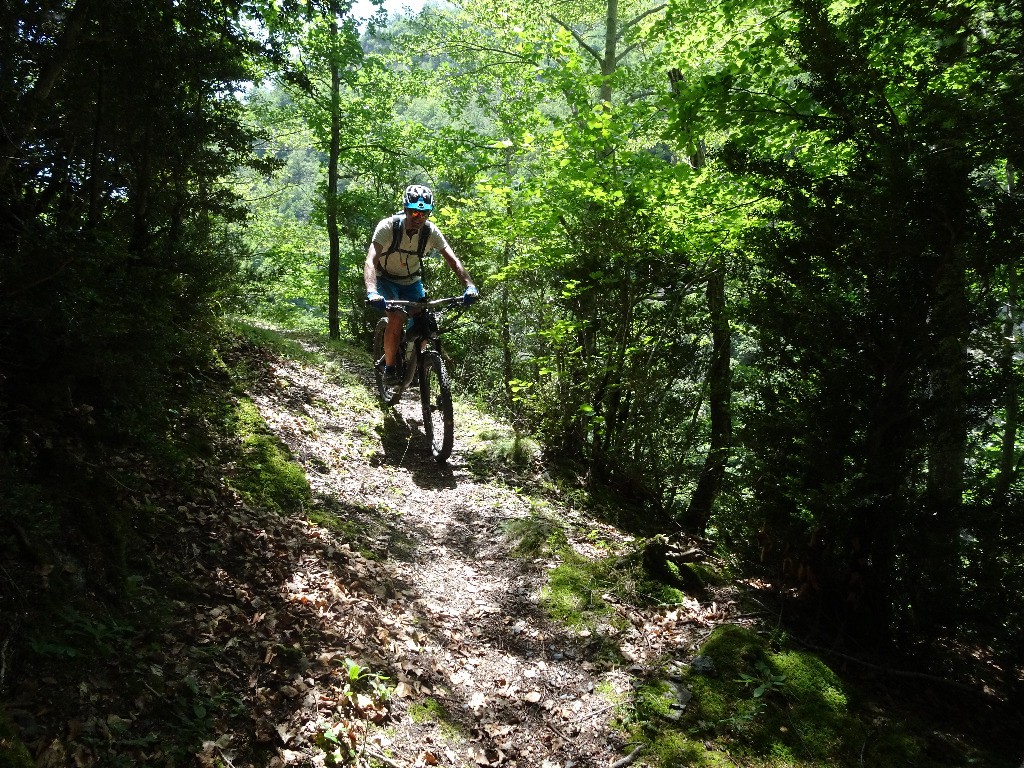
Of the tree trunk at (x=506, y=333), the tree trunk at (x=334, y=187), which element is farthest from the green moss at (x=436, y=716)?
the tree trunk at (x=334, y=187)

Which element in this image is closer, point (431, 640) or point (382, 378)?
point (431, 640)

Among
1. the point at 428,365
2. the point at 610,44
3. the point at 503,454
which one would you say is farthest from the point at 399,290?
the point at 610,44

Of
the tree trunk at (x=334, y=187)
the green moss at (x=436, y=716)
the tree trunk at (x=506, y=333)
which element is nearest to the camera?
the green moss at (x=436, y=716)

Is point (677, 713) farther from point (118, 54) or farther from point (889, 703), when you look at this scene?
point (118, 54)

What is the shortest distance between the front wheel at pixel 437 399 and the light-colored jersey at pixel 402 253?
1.09 m

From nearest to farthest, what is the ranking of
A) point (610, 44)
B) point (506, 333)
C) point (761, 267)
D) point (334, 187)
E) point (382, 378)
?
point (761, 267) < point (382, 378) < point (506, 333) < point (610, 44) < point (334, 187)

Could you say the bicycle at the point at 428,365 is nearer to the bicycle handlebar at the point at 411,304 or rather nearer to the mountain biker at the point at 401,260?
the bicycle handlebar at the point at 411,304

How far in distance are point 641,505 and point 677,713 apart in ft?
12.9

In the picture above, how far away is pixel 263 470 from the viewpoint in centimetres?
503

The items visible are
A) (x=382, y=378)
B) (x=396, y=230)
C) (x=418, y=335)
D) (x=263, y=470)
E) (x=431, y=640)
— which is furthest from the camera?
(x=382, y=378)

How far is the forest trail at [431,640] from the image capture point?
3.11 metres

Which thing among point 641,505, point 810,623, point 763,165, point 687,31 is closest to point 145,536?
point 810,623

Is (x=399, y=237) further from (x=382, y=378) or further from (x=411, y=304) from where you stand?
(x=382, y=378)

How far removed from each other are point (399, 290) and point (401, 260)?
40 cm
